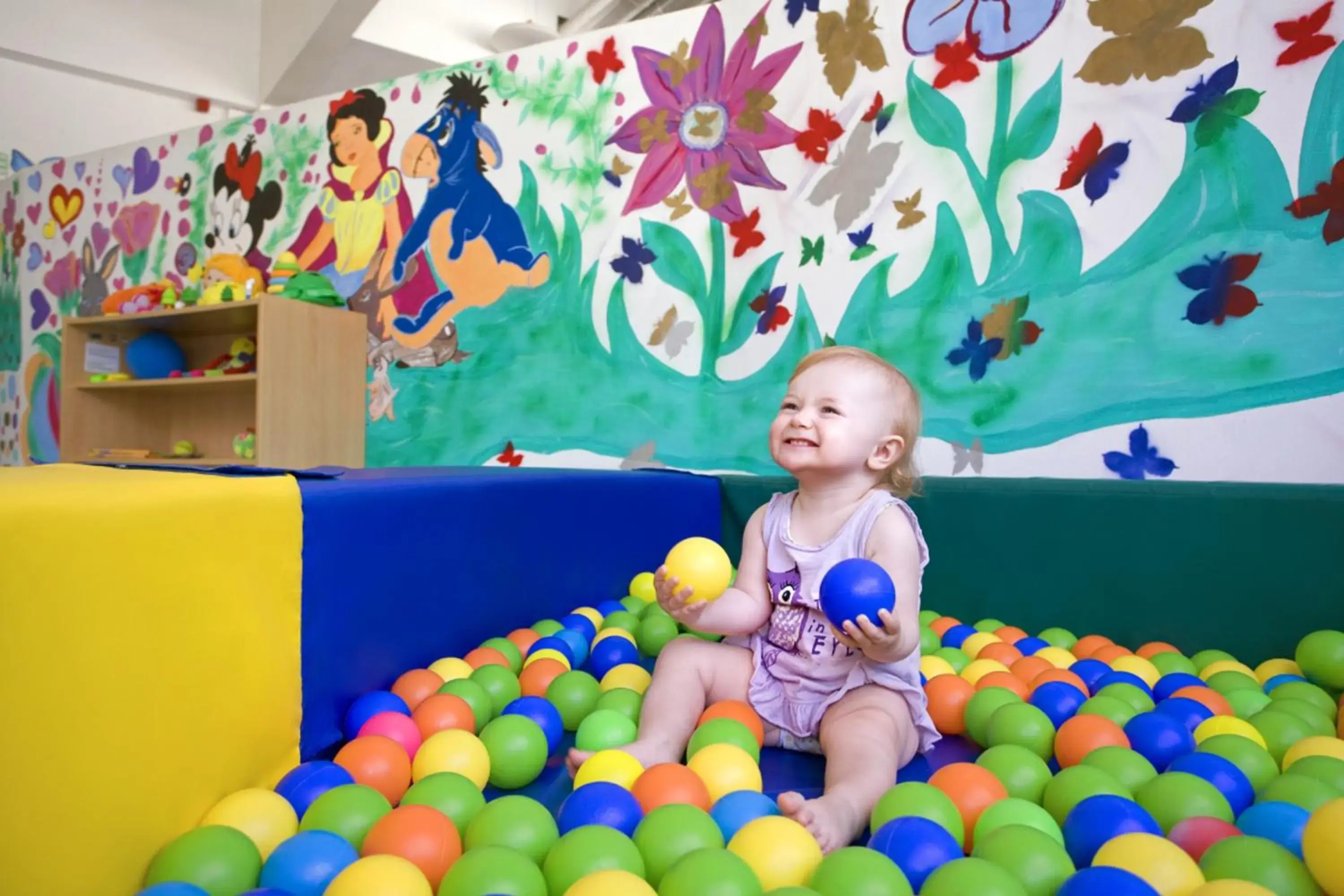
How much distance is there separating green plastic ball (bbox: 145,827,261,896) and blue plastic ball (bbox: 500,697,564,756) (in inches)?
15.9

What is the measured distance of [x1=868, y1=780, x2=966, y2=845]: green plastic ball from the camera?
2.87 ft

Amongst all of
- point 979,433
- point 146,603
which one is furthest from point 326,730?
point 979,433

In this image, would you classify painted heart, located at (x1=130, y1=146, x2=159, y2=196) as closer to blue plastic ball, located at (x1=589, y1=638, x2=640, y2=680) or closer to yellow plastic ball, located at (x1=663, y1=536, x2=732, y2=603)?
blue plastic ball, located at (x1=589, y1=638, x2=640, y2=680)

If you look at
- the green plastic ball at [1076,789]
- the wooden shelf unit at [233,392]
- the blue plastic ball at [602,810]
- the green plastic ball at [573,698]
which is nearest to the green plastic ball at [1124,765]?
the green plastic ball at [1076,789]

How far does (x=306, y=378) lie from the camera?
3010 mm

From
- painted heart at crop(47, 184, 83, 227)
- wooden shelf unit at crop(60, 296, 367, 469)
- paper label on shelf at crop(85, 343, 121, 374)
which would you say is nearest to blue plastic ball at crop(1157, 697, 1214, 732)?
A: wooden shelf unit at crop(60, 296, 367, 469)

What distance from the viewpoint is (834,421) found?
121cm

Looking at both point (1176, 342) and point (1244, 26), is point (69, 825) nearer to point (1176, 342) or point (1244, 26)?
point (1176, 342)

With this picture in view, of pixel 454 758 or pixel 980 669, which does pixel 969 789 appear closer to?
pixel 980 669

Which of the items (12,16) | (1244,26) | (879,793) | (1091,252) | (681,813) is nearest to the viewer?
(681,813)

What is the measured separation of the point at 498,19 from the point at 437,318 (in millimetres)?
3087

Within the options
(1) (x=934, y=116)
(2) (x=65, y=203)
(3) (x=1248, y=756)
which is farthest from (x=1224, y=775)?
(2) (x=65, y=203)

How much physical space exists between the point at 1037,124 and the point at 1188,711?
1.41 metres

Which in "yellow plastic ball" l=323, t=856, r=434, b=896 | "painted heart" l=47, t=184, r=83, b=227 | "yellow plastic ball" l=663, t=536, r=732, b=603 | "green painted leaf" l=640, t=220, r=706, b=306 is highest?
"painted heart" l=47, t=184, r=83, b=227
